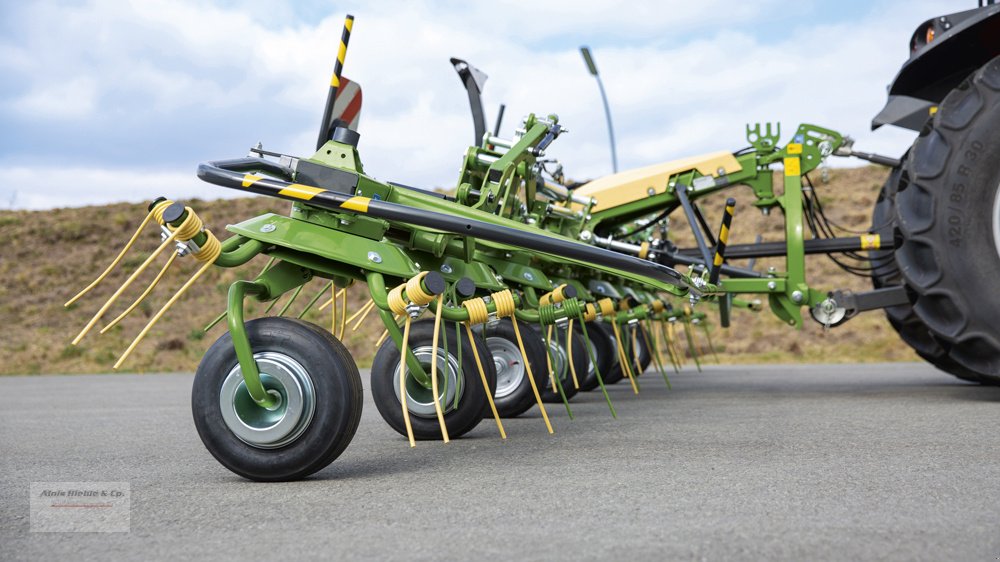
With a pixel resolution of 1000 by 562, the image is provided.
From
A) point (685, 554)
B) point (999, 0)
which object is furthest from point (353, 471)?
point (999, 0)

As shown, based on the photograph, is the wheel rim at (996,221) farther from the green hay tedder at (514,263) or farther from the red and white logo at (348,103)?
the red and white logo at (348,103)

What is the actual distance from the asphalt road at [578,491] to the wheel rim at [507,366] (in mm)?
224

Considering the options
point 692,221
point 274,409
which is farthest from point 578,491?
point 692,221

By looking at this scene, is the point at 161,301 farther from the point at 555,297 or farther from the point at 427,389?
the point at 427,389

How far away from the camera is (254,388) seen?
327 centimetres

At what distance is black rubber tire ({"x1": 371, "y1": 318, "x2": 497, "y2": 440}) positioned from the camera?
14.9ft

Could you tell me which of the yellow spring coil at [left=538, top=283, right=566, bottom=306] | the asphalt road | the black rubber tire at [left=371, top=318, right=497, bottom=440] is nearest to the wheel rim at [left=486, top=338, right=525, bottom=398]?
the asphalt road

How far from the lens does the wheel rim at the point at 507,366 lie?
5.61m

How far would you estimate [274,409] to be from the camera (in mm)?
3328

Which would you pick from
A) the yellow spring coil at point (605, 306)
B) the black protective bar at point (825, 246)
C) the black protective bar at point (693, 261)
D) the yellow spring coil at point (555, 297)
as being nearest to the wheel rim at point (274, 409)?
the yellow spring coil at point (555, 297)

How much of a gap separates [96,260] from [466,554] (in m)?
27.0

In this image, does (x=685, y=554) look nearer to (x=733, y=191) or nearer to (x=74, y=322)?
(x=74, y=322)

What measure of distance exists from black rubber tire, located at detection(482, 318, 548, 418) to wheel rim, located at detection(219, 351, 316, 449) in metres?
2.33

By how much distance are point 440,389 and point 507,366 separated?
44.6 inches
